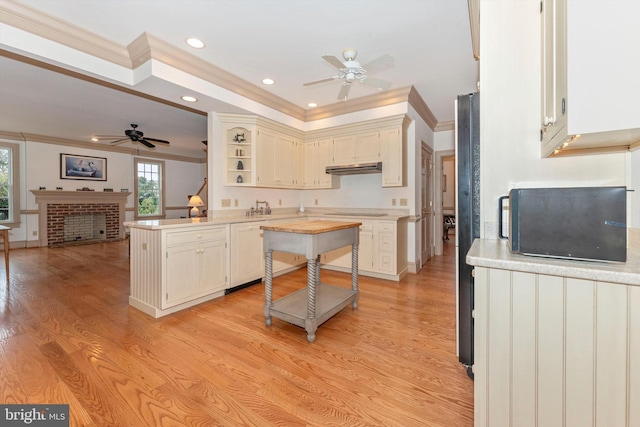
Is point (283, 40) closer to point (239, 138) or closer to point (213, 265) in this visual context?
point (239, 138)

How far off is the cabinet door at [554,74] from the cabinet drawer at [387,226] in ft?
8.51

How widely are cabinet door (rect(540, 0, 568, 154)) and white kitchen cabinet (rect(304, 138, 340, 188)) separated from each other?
3509 millimetres

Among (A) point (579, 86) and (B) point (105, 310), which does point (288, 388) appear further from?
(B) point (105, 310)

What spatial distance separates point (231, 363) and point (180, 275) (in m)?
1.32

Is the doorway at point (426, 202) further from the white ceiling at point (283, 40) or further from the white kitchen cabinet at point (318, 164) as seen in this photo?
the white kitchen cabinet at point (318, 164)

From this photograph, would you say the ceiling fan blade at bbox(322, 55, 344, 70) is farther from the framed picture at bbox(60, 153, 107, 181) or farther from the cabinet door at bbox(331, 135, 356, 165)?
the framed picture at bbox(60, 153, 107, 181)

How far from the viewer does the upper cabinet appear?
3.10 ft

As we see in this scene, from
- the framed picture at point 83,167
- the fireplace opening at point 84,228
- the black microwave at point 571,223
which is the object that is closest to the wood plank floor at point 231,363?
the black microwave at point 571,223

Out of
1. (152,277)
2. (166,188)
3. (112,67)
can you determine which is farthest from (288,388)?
(166,188)

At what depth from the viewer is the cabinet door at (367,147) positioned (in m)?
4.27

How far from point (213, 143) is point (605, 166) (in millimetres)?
4018

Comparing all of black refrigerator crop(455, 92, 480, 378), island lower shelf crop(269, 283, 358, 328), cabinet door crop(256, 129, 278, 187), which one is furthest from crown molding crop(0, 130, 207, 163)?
black refrigerator crop(455, 92, 480, 378)

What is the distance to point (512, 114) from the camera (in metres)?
1.55

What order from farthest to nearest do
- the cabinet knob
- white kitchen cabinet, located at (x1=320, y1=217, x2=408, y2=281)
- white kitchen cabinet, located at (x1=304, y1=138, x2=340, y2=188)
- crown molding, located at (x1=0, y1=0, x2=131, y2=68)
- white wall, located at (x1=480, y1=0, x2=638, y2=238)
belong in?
1. white kitchen cabinet, located at (x1=304, y1=138, x2=340, y2=188)
2. white kitchen cabinet, located at (x1=320, y1=217, x2=408, y2=281)
3. crown molding, located at (x1=0, y1=0, x2=131, y2=68)
4. white wall, located at (x1=480, y1=0, x2=638, y2=238)
5. the cabinet knob
